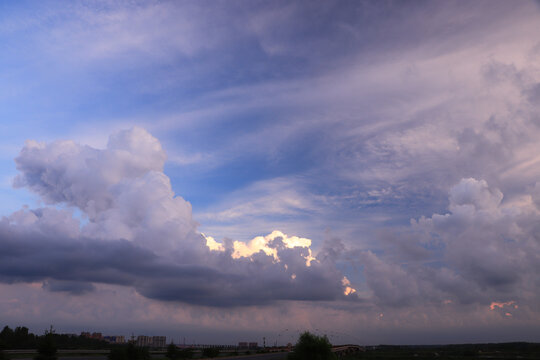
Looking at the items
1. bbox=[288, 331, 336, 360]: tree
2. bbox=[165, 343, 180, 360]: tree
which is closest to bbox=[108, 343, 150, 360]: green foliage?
bbox=[288, 331, 336, 360]: tree

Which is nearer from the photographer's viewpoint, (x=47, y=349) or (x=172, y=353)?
(x=47, y=349)

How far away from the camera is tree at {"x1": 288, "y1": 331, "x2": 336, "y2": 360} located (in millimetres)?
65438

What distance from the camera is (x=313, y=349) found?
216ft

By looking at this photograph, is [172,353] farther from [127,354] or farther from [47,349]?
[47,349]

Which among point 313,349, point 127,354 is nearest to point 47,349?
point 127,354

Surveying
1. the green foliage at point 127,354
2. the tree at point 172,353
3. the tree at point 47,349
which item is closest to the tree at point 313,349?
the green foliage at point 127,354

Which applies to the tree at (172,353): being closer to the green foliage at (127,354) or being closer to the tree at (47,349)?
the green foliage at (127,354)

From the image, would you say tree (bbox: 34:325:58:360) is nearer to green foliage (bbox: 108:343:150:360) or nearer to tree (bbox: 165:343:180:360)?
green foliage (bbox: 108:343:150:360)

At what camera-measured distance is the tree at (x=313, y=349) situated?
65.4 meters

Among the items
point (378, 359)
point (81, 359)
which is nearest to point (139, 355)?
point (81, 359)

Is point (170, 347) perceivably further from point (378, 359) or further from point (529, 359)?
point (529, 359)

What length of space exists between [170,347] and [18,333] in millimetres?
138770

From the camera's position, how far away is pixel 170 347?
109062 mm

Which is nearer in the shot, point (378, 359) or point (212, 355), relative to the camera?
point (212, 355)
